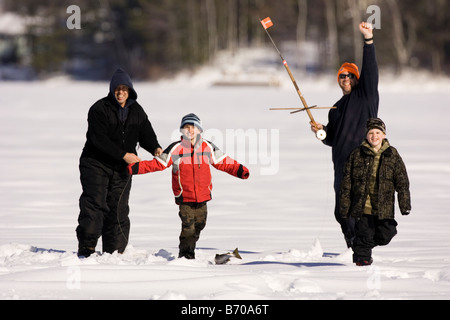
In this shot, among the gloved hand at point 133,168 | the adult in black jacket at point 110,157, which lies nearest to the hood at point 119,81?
the adult in black jacket at point 110,157

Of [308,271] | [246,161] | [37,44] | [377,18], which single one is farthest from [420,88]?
[308,271]

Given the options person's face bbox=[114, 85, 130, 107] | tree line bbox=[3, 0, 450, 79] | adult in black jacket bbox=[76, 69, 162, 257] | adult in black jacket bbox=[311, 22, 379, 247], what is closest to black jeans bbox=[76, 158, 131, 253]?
adult in black jacket bbox=[76, 69, 162, 257]

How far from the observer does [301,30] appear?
200ft

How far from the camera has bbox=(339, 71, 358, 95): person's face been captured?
6.18 metres

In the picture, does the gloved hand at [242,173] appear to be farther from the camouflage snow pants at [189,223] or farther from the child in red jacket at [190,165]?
the camouflage snow pants at [189,223]

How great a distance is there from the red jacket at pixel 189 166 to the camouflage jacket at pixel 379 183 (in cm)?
Answer: 76

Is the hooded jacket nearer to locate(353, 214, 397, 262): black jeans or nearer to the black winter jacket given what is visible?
the black winter jacket

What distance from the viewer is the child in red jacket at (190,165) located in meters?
5.82

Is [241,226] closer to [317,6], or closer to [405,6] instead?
[405,6]

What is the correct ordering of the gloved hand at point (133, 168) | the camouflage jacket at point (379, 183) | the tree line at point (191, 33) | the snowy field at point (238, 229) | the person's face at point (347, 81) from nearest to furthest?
the snowy field at point (238, 229) → the camouflage jacket at point (379, 183) → the gloved hand at point (133, 168) → the person's face at point (347, 81) → the tree line at point (191, 33)

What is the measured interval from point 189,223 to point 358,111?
152cm

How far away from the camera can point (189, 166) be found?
5828 millimetres

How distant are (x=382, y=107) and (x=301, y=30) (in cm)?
3582

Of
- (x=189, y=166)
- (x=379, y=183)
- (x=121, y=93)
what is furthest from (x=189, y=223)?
(x=379, y=183)
